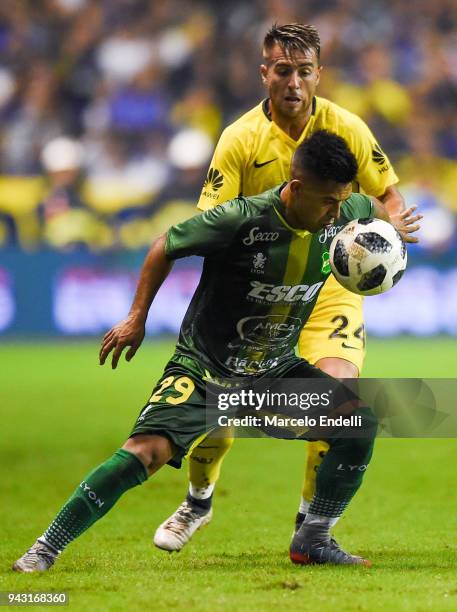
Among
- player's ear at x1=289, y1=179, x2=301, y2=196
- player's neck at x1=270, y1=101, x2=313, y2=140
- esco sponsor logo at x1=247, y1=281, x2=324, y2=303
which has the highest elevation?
player's neck at x1=270, y1=101, x2=313, y2=140

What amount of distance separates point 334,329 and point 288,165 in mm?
904

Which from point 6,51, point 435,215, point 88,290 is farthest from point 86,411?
point 6,51

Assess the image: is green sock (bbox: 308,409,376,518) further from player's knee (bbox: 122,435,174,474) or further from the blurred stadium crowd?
the blurred stadium crowd

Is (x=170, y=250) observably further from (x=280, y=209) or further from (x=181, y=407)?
(x=181, y=407)

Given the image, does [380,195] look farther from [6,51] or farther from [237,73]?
[6,51]

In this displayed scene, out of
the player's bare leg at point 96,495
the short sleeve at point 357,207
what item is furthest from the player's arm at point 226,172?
the player's bare leg at point 96,495

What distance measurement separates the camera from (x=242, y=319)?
203 inches

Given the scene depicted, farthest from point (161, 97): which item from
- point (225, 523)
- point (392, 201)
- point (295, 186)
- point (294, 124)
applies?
point (295, 186)

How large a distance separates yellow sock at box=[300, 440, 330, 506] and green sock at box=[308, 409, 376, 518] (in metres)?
0.54

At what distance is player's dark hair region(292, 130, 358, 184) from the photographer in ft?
15.5

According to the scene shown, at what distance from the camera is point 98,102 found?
16.9m

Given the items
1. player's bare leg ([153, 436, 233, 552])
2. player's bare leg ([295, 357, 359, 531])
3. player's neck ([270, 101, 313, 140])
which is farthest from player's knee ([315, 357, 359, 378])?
player's neck ([270, 101, 313, 140])

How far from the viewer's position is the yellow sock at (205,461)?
19.7 feet

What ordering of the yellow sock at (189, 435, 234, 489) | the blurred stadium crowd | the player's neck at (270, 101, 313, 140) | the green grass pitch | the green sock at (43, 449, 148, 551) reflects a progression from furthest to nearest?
the blurred stadium crowd, the player's neck at (270, 101, 313, 140), the yellow sock at (189, 435, 234, 489), the green sock at (43, 449, 148, 551), the green grass pitch
